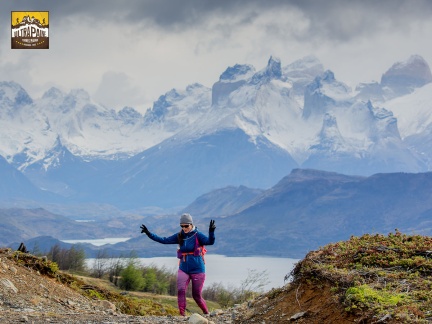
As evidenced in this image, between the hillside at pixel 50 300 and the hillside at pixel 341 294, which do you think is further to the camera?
the hillside at pixel 50 300

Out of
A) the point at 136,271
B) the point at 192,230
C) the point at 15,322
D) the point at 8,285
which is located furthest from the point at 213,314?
the point at 136,271

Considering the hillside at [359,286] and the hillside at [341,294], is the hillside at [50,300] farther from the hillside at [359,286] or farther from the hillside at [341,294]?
the hillside at [359,286]

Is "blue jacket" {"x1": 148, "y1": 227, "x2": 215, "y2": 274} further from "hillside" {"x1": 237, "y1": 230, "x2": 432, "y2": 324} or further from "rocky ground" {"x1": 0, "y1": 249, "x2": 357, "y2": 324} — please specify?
"hillside" {"x1": 237, "y1": 230, "x2": 432, "y2": 324}

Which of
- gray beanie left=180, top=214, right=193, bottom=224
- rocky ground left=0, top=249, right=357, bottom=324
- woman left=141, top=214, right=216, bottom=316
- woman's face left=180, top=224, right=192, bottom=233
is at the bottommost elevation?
rocky ground left=0, top=249, right=357, bottom=324

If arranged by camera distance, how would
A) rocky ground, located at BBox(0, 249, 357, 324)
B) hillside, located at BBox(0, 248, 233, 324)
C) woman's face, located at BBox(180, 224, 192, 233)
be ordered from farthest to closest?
woman's face, located at BBox(180, 224, 192, 233) → hillside, located at BBox(0, 248, 233, 324) → rocky ground, located at BBox(0, 249, 357, 324)

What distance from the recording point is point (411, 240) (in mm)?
18156

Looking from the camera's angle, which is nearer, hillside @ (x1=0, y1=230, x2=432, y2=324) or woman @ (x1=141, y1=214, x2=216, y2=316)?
hillside @ (x1=0, y1=230, x2=432, y2=324)

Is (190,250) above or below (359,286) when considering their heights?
above

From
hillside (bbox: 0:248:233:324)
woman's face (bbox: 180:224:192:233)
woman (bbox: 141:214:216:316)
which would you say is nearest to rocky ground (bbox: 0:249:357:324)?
hillside (bbox: 0:248:233:324)

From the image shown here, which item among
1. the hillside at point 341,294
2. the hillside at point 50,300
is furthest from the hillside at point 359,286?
the hillside at point 50,300

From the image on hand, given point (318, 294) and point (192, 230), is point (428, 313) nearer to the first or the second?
point (318, 294)

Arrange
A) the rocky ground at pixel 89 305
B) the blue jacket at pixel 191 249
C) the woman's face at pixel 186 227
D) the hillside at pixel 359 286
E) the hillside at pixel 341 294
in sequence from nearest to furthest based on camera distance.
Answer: the hillside at pixel 359 286 → the hillside at pixel 341 294 → the rocky ground at pixel 89 305 → the woman's face at pixel 186 227 → the blue jacket at pixel 191 249

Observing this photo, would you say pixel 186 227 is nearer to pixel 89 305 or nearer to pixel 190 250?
pixel 190 250

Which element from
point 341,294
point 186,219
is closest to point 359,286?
point 341,294
